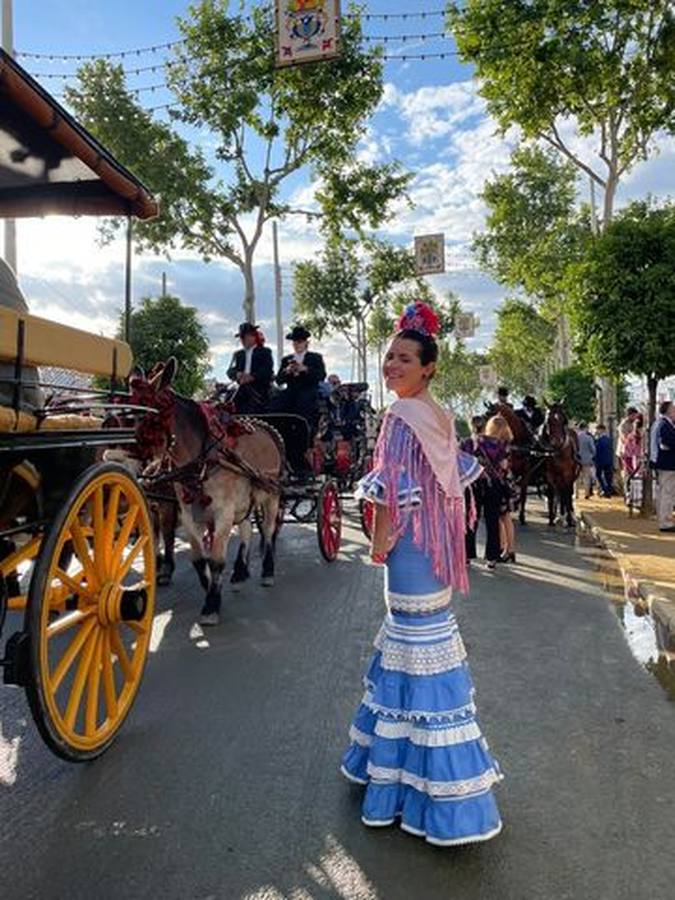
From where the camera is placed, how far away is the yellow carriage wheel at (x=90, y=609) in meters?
3.17

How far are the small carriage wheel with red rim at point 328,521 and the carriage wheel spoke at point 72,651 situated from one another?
5.29 metres

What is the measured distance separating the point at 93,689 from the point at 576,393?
30.3 meters

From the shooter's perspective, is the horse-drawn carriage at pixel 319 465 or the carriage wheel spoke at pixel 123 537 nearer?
A: the carriage wheel spoke at pixel 123 537

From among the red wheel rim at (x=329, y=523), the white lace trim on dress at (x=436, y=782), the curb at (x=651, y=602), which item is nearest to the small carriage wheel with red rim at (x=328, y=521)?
the red wheel rim at (x=329, y=523)

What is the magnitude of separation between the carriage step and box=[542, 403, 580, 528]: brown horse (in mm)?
10608

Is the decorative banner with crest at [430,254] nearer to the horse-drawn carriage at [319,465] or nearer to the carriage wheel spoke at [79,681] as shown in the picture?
the horse-drawn carriage at [319,465]

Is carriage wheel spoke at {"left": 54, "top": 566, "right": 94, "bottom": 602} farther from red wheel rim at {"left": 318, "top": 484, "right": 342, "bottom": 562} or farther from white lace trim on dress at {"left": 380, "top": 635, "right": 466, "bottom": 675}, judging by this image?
red wheel rim at {"left": 318, "top": 484, "right": 342, "bottom": 562}

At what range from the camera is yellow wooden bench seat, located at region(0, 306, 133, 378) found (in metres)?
3.17

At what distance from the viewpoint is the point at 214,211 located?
17562mm

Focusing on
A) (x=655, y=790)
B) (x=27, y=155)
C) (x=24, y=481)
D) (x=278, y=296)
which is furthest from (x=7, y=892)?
(x=278, y=296)

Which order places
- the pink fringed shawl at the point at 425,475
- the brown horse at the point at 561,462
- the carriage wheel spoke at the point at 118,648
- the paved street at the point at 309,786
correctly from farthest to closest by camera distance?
the brown horse at the point at 561,462 < the carriage wheel spoke at the point at 118,648 < the pink fringed shawl at the point at 425,475 < the paved street at the point at 309,786

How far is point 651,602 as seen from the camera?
702cm

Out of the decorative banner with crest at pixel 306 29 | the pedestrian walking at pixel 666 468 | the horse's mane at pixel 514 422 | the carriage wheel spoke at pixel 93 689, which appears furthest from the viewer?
the pedestrian walking at pixel 666 468

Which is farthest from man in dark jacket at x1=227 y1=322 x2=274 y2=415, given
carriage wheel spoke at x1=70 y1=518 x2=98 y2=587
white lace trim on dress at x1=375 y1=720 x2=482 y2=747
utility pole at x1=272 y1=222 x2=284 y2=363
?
utility pole at x1=272 y1=222 x2=284 y2=363
